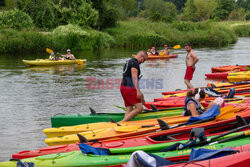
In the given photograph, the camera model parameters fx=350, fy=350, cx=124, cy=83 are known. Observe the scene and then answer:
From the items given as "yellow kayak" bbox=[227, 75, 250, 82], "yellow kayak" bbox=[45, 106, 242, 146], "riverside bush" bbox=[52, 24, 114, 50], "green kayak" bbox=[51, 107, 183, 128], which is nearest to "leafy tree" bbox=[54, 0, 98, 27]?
"riverside bush" bbox=[52, 24, 114, 50]

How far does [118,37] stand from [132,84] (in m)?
29.0

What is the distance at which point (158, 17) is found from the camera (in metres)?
46.9

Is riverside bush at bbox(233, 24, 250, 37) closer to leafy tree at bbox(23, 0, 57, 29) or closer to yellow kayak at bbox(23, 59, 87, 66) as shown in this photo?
leafy tree at bbox(23, 0, 57, 29)

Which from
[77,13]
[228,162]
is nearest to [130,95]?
[228,162]

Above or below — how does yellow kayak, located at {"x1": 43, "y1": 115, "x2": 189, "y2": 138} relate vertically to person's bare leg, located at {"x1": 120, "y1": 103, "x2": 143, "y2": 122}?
below

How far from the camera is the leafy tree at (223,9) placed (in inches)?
2849

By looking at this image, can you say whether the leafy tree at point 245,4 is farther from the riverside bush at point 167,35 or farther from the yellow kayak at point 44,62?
the yellow kayak at point 44,62

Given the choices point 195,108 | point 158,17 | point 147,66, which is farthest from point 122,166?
point 158,17

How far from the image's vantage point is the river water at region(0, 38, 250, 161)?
9.03 meters

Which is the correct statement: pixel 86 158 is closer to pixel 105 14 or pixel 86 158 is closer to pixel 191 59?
pixel 191 59

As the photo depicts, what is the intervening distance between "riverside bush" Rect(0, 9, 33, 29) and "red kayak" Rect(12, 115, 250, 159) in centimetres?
2833

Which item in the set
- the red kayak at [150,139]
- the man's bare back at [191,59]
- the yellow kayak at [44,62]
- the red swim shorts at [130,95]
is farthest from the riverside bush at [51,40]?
the red kayak at [150,139]

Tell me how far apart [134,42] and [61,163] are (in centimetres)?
2993

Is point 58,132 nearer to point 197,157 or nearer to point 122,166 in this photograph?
point 122,166
